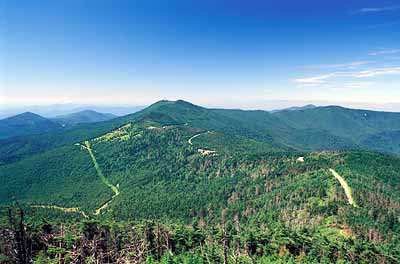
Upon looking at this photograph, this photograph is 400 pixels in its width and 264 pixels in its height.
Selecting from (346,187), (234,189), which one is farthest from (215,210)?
(346,187)

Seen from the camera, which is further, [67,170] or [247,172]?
[67,170]

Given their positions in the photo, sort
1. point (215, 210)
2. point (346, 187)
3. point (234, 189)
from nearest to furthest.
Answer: point (346, 187), point (215, 210), point (234, 189)

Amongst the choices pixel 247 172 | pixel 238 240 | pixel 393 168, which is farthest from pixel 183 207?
pixel 393 168

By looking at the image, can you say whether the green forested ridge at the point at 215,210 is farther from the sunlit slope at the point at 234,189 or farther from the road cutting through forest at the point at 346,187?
the road cutting through forest at the point at 346,187

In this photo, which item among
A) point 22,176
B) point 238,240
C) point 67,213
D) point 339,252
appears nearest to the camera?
point 339,252

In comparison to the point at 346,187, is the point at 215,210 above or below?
below

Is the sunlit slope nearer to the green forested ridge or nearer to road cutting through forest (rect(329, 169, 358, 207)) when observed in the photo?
the green forested ridge

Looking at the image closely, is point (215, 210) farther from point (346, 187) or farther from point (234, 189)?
point (346, 187)

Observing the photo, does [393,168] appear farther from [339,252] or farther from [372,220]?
[339,252]

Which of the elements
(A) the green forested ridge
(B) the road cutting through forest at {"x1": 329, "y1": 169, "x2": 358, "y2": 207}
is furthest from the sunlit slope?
(B) the road cutting through forest at {"x1": 329, "y1": 169, "x2": 358, "y2": 207}

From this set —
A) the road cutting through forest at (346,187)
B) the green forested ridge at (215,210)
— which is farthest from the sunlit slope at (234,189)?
the road cutting through forest at (346,187)
